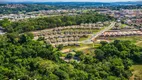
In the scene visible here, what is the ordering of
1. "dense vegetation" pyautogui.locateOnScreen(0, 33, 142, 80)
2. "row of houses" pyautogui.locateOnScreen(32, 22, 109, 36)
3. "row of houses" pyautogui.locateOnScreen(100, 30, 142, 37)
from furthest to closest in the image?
1. "row of houses" pyautogui.locateOnScreen(32, 22, 109, 36)
2. "row of houses" pyautogui.locateOnScreen(100, 30, 142, 37)
3. "dense vegetation" pyautogui.locateOnScreen(0, 33, 142, 80)

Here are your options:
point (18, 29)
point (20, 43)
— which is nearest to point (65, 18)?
point (18, 29)

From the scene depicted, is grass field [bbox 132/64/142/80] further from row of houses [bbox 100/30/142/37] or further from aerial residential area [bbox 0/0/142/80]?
row of houses [bbox 100/30/142/37]

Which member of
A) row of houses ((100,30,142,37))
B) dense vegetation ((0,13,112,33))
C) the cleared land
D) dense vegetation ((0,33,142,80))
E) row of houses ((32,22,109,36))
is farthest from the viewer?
dense vegetation ((0,13,112,33))

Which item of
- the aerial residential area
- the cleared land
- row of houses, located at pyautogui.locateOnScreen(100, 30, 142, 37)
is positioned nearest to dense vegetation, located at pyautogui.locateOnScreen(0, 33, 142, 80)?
the aerial residential area

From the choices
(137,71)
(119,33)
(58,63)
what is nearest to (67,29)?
(119,33)

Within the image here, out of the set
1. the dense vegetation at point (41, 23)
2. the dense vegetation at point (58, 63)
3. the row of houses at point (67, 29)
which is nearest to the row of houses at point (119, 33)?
the row of houses at point (67, 29)

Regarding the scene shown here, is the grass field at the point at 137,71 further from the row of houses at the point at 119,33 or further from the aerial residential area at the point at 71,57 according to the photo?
the row of houses at the point at 119,33

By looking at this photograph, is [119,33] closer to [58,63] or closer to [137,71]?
[137,71]

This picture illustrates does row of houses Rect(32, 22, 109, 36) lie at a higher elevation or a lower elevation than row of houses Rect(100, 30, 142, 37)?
higher

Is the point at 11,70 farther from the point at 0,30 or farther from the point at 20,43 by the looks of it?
the point at 0,30

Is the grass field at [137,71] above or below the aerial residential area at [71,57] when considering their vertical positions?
below
